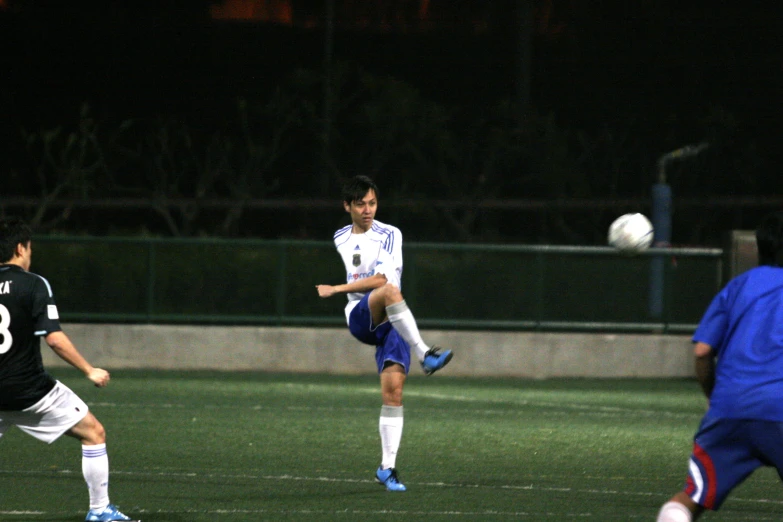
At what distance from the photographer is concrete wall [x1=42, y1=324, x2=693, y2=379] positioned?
18391mm

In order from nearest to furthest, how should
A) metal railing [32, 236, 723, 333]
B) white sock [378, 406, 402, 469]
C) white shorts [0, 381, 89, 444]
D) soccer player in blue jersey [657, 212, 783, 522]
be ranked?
soccer player in blue jersey [657, 212, 783, 522]
white shorts [0, 381, 89, 444]
white sock [378, 406, 402, 469]
metal railing [32, 236, 723, 333]

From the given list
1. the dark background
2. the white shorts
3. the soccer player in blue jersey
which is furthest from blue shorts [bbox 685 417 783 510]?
the dark background

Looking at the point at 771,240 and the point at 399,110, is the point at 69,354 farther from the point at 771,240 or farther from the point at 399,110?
the point at 399,110

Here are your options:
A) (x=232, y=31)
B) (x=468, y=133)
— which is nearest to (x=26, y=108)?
(x=232, y=31)

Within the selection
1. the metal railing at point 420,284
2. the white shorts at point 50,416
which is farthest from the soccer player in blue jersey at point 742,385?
the metal railing at point 420,284

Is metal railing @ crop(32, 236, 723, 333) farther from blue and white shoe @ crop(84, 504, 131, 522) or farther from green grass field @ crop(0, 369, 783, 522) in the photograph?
blue and white shoe @ crop(84, 504, 131, 522)

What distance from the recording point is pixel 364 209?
887 centimetres

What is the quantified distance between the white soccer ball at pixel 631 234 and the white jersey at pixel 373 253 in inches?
184

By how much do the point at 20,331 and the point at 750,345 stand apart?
3.72m

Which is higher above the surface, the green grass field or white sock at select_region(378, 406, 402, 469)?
white sock at select_region(378, 406, 402, 469)

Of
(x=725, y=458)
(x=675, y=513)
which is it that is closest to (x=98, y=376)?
(x=675, y=513)

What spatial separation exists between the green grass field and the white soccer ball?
1.76m

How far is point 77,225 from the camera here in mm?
25781

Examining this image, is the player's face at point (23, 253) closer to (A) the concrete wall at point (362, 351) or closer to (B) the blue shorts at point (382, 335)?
(B) the blue shorts at point (382, 335)
